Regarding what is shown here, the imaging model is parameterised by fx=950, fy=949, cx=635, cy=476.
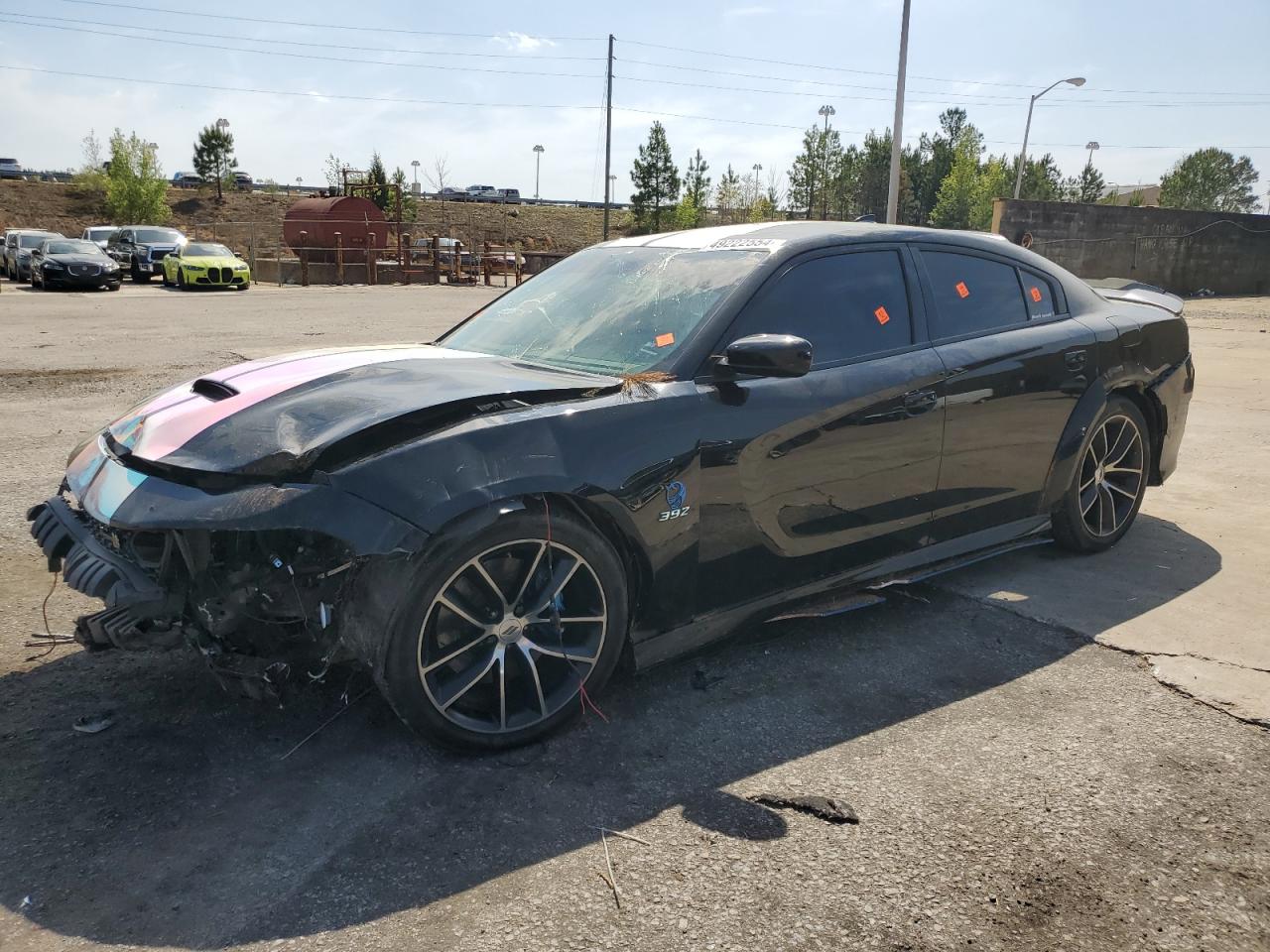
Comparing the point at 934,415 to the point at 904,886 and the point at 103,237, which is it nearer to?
the point at 904,886

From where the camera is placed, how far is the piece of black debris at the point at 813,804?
264 cm

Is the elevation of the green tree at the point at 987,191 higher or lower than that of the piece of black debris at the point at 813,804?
higher

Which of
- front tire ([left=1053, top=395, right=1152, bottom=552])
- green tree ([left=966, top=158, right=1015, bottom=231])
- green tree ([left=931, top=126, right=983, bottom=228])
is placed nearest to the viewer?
front tire ([left=1053, top=395, right=1152, bottom=552])

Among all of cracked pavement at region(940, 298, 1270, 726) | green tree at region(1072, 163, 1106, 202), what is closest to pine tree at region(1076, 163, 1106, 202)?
green tree at region(1072, 163, 1106, 202)

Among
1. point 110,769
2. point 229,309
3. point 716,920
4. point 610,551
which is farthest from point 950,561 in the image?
point 229,309

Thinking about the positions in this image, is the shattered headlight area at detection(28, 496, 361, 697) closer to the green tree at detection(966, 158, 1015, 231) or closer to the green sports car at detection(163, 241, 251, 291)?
the green sports car at detection(163, 241, 251, 291)

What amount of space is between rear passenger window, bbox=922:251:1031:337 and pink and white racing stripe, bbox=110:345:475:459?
2016mm

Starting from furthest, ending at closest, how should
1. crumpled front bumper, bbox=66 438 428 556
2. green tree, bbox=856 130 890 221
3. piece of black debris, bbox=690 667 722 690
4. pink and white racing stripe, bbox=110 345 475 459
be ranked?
green tree, bbox=856 130 890 221, piece of black debris, bbox=690 667 722 690, pink and white racing stripe, bbox=110 345 475 459, crumpled front bumper, bbox=66 438 428 556

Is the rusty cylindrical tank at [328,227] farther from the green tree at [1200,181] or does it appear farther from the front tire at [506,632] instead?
the green tree at [1200,181]

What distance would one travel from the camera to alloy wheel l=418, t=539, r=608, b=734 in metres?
2.79

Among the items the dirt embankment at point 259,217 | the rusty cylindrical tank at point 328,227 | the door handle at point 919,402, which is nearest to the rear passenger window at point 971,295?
the door handle at point 919,402

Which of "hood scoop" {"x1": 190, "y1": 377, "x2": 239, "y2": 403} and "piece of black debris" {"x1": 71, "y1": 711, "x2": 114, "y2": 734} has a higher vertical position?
"hood scoop" {"x1": 190, "y1": 377, "x2": 239, "y2": 403}

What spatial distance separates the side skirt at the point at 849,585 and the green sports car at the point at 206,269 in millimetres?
27151

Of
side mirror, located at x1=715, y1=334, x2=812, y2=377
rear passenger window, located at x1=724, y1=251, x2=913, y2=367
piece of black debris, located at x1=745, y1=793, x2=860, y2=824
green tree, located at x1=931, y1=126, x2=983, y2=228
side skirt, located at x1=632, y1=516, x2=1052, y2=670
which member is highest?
green tree, located at x1=931, y1=126, x2=983, y2=228
